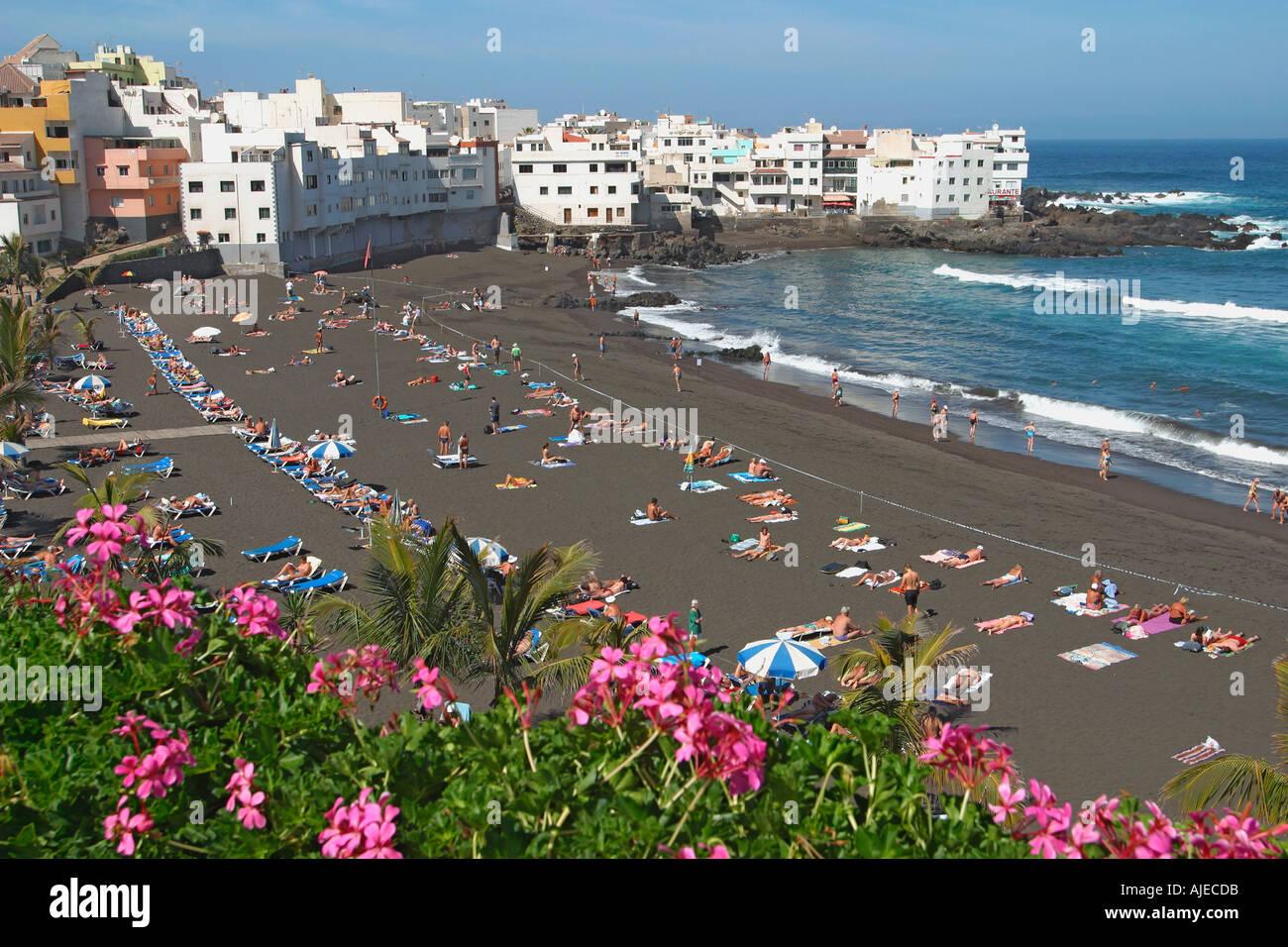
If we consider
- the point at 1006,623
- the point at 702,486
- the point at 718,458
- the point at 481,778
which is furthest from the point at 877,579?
the point at 481,778

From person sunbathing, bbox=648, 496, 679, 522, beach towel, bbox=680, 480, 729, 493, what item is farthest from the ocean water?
person sunbathing, bbox=648, 496, 679, 522

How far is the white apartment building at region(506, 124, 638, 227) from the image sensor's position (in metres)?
75.9

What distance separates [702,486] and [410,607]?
1289cm

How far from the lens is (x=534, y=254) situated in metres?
70.1

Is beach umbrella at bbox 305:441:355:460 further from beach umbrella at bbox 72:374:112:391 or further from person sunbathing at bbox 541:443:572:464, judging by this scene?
beach umbrella at bbox 72:374:112:391

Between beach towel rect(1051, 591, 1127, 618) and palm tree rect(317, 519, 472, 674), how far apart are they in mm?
10252

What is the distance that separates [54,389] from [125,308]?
40.5 ft

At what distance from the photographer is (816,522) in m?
21.9

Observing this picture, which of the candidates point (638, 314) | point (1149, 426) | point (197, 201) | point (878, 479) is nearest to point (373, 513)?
point (878, 479)

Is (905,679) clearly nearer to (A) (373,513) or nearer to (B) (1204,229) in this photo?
(A) (373,513)

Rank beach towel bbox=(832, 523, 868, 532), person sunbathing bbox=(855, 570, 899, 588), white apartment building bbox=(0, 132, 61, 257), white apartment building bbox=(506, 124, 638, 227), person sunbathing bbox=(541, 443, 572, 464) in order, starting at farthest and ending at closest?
white apartment building bbox=(506, 124, 638, 227) → white apartment building bbox=(0, 132, 61, 257) → person sunbathing bbox=(541, 443, 572, 464) → beach towel bbox=(832, 523, 868, 532) → person sunbathing bbox=(855, 570, 899, 588)

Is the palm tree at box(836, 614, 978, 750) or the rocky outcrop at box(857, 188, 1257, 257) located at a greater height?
the rocky outcrop at box(857, 188, 1257, 257)

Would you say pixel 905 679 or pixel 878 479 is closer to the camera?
pixel 905 679

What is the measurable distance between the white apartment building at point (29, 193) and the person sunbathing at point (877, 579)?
132 ft
